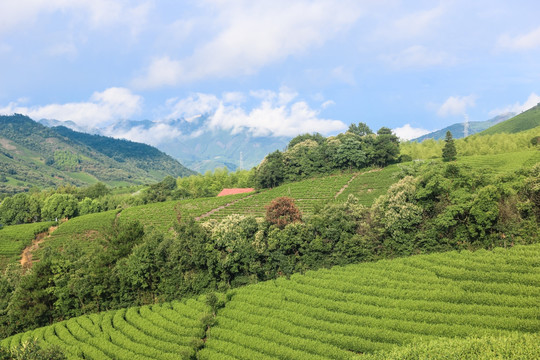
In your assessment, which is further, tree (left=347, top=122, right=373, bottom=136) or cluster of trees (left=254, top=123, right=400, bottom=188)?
tree (left=347, top=122, right=373, bottom=136)

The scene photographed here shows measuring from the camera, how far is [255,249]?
3119cm

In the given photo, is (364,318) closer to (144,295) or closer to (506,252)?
(506,252)

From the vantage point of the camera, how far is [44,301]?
104 ft

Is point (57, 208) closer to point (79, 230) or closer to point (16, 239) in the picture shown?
point (16, 239)

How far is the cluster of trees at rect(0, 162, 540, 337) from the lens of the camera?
29.3m

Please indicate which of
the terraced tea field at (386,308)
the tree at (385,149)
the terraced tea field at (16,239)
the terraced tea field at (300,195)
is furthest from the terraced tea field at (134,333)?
the tree at (385,149)

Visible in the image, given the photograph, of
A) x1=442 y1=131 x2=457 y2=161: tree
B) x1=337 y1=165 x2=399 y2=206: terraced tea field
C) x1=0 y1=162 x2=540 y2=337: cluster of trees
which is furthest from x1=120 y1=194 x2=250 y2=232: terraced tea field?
x1=442 y1=131 x2=457 y2=161: tree

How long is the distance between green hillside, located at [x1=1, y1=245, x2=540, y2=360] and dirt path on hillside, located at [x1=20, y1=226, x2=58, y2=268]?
3030 centimetres

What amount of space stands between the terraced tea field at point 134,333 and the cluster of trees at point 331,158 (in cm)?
4934

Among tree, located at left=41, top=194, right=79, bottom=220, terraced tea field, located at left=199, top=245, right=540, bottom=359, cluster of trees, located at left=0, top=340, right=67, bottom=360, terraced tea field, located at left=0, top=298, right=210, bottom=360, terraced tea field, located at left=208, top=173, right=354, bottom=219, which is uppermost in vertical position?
tree, located at left=41, top=194, right=79, bottom=220

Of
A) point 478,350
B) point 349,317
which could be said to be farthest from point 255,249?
point 478,350

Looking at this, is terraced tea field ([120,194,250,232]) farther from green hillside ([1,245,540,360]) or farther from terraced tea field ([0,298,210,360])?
green hillside ([1,245,540,360])

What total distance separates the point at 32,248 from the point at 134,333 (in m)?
47.9

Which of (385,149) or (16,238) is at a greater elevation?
(385,149)
